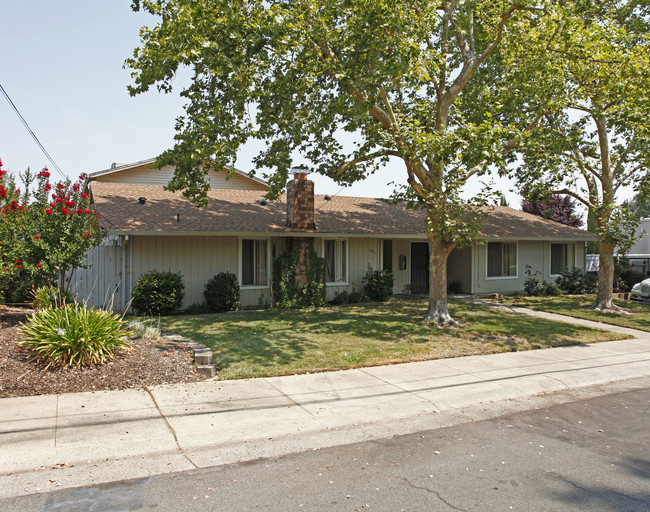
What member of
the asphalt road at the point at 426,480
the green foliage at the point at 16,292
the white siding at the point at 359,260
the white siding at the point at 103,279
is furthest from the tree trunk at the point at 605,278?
the green foliage at the point at 16,292

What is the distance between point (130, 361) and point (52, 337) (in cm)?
117

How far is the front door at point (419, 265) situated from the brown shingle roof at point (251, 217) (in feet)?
3.89

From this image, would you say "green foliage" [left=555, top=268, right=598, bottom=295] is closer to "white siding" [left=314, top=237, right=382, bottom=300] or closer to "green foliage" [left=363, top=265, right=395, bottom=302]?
"green foliage" [left=363, top=265, right=395, bottom=302]

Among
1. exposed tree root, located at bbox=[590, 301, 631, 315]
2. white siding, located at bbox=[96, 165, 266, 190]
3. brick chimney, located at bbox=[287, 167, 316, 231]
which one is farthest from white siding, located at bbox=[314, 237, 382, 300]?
white siding, located at bbox=[96, 165, 266, 190]

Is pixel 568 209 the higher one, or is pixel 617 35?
pixel 617 35

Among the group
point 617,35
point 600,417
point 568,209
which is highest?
point 617,35

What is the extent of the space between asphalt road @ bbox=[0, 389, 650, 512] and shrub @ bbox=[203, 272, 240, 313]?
9.67 meters

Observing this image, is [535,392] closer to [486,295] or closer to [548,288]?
[486,295]

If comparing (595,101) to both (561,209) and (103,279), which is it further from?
(561,209)

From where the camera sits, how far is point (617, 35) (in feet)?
45.4

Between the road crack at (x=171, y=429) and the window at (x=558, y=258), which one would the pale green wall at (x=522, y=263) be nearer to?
the window at (x=558, y=258)

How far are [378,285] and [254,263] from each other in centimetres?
436

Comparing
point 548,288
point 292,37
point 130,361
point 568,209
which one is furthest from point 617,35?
point 568,209

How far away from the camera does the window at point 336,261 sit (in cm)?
1745
